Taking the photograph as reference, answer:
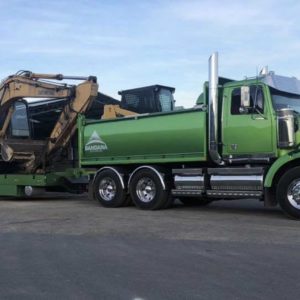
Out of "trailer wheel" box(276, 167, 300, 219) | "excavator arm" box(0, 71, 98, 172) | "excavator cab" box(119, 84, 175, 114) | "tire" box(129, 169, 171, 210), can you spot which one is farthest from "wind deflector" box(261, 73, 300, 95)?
"excavator arm" box(0, 71, 98, 172)

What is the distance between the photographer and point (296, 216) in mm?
11945

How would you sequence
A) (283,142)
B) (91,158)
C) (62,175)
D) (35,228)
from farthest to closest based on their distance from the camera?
(62,175) → (91,158) → (283,142) → (35,228)

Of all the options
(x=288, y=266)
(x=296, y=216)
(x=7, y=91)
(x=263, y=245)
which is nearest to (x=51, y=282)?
(x=288, y=266)

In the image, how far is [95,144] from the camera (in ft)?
53.1

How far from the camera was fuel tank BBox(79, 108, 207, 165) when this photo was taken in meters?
13.7

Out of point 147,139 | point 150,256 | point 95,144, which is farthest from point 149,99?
point 150,256

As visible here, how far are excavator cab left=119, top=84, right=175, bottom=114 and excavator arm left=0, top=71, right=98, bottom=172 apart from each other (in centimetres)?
108

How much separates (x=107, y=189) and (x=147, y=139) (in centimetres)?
205

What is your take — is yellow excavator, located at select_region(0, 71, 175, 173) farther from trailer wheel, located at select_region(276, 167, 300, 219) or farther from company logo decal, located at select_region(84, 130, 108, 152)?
trailer wheel, located at select_region(276, 167, 300, 219)

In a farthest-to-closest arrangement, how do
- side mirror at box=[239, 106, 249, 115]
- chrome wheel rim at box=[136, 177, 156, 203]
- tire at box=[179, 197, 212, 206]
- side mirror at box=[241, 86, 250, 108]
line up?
tire at box=[179, 197, 212, 206]
chrome wheel rim at box=[136, 177, 156, 203]
side mirror at box=[239, 106, 249, 115]
side mirror at box=[241, 86, 250, 108]

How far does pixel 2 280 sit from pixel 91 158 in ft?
31.6

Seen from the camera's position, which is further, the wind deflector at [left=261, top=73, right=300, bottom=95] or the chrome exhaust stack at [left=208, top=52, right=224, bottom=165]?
the chrome exhaust stack at [left=208, top=52, right=224, bottom=165]

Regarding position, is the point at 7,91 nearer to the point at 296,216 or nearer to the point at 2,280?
the point at 296,216

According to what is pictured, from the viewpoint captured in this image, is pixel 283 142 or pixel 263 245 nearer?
pixel 263 245
